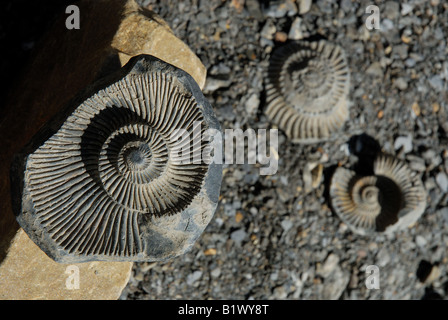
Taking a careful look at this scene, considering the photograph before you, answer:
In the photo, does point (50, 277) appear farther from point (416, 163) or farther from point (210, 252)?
point (416, 163)

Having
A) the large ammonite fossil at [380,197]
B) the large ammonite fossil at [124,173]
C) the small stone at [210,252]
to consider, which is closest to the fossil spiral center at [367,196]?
the large ammonite fossil at [380,197]

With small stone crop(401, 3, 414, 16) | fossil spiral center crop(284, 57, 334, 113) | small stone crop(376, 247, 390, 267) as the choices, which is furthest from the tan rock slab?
small stone crop(401, 3, 414, 16)

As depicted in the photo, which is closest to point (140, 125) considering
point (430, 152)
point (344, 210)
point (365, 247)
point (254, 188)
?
point (254, 188)

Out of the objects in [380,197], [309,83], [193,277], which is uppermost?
[309,83]

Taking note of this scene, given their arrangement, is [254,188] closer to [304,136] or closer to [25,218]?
[304,136]

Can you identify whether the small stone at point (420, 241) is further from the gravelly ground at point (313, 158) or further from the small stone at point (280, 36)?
the small stone at point (280, 36)

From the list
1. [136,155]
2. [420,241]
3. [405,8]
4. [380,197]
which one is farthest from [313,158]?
[136,155]
